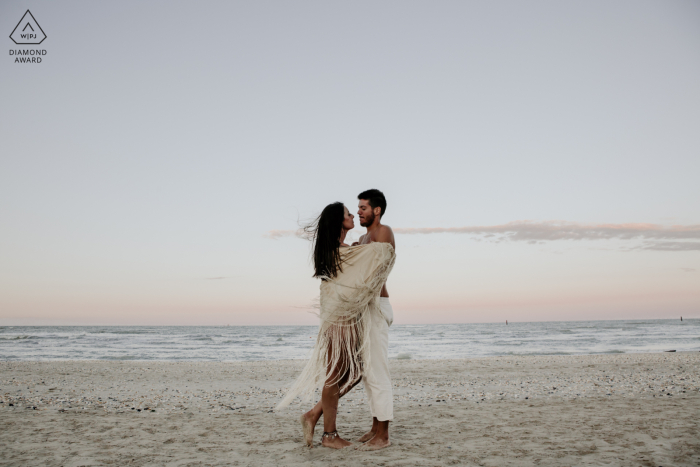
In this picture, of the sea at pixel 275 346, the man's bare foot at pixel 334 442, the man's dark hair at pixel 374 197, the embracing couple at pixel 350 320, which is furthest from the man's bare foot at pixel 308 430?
the sea at pixel 275 346

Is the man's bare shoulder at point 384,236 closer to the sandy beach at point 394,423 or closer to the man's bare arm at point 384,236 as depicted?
the man's bare arm at point 384,236

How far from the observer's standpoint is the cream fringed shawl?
3605mm

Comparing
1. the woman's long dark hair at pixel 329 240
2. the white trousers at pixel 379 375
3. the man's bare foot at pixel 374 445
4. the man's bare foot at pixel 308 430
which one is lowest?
the man's bare foot at pixel 374 445

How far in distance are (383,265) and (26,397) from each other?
18.9ft

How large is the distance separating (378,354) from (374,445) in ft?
2.34

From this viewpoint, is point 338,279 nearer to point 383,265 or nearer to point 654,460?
point 383,265

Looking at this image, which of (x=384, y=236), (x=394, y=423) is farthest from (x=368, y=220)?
(x=394, y=423)

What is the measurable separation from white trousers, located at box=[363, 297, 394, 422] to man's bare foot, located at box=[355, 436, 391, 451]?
0.59 feet

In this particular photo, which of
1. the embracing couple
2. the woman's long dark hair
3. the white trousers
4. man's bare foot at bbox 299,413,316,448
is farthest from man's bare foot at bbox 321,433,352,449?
the woman's long dark hair

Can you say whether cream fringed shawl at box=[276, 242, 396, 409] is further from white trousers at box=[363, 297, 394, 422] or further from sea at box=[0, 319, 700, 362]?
sea at box=[0, 319, 700, 362]

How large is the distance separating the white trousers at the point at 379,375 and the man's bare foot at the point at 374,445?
18 centimetres

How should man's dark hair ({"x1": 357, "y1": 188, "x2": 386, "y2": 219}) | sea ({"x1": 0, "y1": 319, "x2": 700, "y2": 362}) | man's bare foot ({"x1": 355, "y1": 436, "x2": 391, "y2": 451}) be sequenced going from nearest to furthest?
man's bare foot ({"x1": 355, "y1": 436, "x2": 391, "y2": 451}), man's dark hair ({"x1": 357, "y1": 188, "x2": 386, "y2": 219}), sea ({"x1": 0, "y1": 319, "x2": 700, "y2": 362})

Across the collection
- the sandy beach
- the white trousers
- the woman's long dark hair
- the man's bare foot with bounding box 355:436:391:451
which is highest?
the woman's long dark hair

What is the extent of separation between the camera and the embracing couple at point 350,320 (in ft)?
11.8
